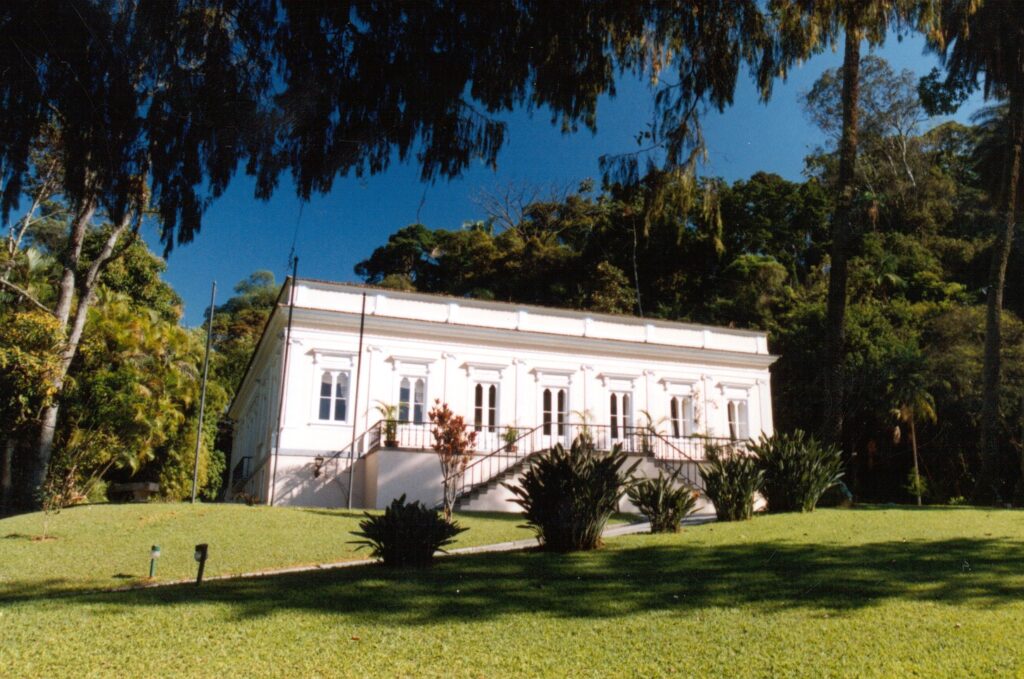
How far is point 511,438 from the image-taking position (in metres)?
22.8

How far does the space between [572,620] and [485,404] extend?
1749 centimetres

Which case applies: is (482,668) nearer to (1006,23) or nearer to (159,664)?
(159,664)

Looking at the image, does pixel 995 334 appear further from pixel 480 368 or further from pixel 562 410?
pixel 480 368

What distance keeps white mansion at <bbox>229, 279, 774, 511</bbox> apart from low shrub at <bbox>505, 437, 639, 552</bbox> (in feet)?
30.5

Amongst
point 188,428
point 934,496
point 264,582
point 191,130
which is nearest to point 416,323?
point 188,428

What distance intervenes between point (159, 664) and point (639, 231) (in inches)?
246

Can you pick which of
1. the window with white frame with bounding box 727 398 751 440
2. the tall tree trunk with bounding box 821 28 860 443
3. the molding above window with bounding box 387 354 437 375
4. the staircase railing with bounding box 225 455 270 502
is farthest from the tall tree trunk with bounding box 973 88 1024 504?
the staircase railing with bounding box 225 455 270 502

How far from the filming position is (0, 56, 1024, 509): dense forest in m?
19.8

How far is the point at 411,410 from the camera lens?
2334cm

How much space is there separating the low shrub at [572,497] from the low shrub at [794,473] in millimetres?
5562

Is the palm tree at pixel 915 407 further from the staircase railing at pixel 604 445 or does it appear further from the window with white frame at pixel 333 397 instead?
the window with white frame at pixel 333 397

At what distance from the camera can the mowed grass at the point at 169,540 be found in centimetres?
1077

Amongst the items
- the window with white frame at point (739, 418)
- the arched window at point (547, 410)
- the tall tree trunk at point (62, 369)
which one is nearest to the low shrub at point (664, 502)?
the arched window at point (547, 410)

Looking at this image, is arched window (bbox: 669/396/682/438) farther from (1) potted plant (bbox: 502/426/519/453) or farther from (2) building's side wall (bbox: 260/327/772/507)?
(1) potted plant (bbox: 502/426/519/453)
